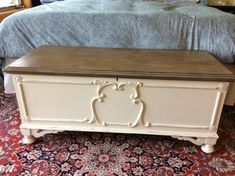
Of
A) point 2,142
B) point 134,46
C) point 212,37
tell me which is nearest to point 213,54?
point 212,37

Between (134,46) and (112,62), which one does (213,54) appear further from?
(112,62)

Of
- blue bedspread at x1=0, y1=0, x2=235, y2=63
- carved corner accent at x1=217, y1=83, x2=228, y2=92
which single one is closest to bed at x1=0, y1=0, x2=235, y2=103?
blue bedspread at x1=0, y1=0, x2=235, y2=63

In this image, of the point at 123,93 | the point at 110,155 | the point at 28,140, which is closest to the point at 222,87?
the point at 123,93

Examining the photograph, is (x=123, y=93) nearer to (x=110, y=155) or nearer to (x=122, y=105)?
(x=122, y=105)

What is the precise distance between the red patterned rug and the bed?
0.65 metres

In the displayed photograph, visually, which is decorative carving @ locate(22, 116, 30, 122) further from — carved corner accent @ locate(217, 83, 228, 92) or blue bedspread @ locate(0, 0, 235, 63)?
carved corner accent @ locate(217, 83, 228, 92)

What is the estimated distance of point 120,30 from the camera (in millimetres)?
1538

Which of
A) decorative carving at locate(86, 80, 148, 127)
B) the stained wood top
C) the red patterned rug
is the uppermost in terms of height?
the stained wood top

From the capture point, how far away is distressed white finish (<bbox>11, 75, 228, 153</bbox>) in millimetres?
1188

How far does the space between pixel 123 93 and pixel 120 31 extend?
21.5 inches

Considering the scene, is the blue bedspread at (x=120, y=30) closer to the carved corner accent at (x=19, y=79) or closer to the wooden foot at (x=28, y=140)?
the carved corner accent at (x=19, y=79)

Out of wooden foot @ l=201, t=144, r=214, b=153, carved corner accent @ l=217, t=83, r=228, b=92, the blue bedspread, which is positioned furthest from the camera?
the blue bedspread

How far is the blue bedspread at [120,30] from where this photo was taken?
4.86 feet

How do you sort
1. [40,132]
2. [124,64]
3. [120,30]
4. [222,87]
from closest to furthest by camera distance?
[222,87]
[124,64]
[40,132]
[120,30]
